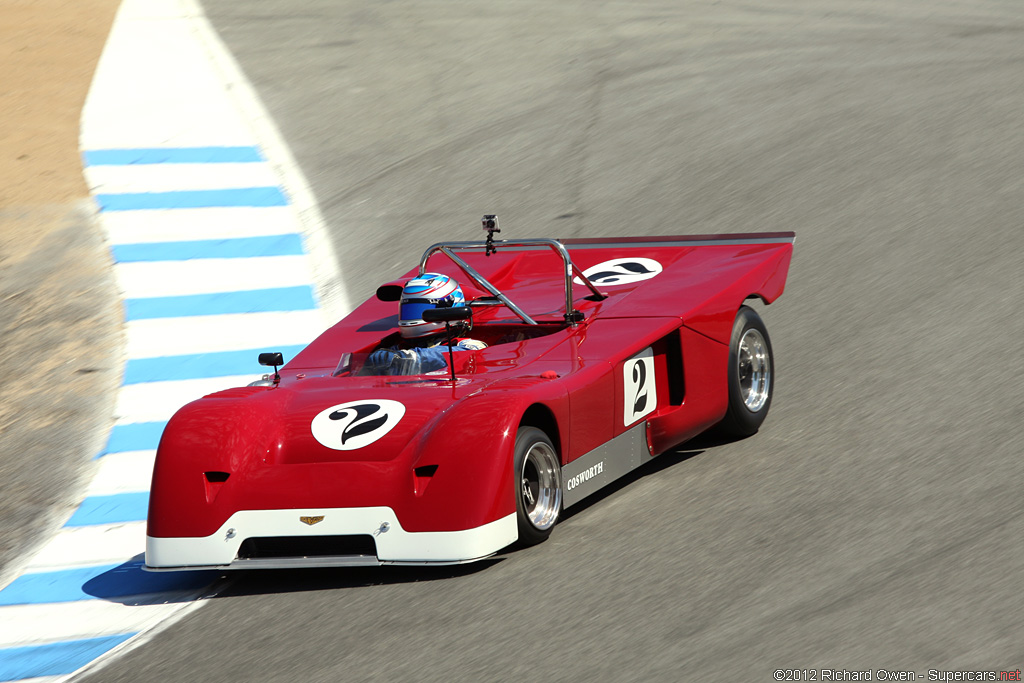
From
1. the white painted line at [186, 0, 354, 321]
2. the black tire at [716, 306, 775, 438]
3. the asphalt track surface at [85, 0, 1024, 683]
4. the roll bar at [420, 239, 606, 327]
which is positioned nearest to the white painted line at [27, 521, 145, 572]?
the asphalt track surface at [85, 0, 1024, 683]

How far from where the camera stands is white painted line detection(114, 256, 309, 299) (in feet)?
32.8

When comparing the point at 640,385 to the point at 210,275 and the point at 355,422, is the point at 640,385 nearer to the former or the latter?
the point at 355,422

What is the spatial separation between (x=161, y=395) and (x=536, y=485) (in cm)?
373

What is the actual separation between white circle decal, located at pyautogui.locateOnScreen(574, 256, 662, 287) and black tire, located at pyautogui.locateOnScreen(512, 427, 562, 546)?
5.99 ft

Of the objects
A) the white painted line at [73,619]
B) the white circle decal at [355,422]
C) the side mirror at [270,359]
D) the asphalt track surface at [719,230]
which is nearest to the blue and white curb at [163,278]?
the white painted line at [73,619]

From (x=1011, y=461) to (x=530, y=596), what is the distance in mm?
2370

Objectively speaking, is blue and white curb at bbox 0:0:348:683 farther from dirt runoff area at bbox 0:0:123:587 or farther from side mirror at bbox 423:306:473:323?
side mirror at bbox 423:306:473:323

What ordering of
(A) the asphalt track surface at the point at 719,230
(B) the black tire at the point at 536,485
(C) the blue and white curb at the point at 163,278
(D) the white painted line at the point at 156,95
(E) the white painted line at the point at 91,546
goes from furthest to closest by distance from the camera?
(D) the white painted line at the point at 156,95, (E) the white painted line at the point at 91,546, (C) the blue and white curb at the point at 163,278, (B) the black tire at the point at 536,485, (A) the asphalt track surface at the point at 719,230

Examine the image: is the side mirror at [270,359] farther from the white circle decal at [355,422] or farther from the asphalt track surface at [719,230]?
the asphalt track surface at [719,230]

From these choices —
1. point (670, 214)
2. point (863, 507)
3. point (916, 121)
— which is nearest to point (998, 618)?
point (863, 507)

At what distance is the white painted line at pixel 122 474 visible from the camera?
24.1ft

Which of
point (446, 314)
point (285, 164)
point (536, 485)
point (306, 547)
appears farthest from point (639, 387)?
point (285, 164)

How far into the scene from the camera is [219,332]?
30.7 ft

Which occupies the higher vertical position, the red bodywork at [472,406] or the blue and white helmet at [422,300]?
the blue and white helmet at [422,300]
